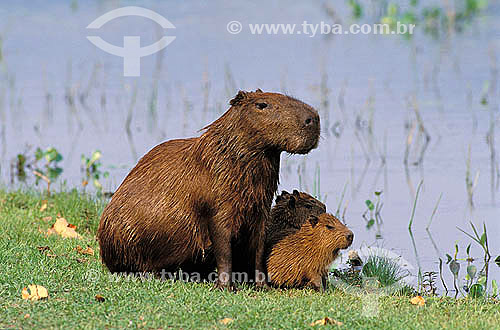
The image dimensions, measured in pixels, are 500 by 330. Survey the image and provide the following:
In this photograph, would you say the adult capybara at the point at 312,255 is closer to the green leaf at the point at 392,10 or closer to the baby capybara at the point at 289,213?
the baby capybara at the point at 289,213

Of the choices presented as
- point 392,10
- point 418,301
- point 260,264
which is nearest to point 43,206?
point 260,264

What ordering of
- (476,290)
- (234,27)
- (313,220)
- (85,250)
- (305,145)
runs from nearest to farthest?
1. (305,145)
2. (313,220)
3. (476,290)
4. (85,250)
5. (234,27)

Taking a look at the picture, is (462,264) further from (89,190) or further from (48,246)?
(89,190)

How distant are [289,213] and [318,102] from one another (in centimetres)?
601

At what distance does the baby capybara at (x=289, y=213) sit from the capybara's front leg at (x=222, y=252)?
1.89 ft

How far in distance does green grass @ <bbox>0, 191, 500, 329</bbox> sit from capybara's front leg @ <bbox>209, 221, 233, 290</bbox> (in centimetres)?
12

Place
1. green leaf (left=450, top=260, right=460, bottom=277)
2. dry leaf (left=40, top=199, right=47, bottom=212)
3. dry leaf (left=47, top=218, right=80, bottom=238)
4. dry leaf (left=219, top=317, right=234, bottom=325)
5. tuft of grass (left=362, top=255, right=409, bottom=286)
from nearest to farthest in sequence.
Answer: dry leaf (left=219, top=317, right=234, bottom=325) < green leaf (left=450, top=260, right=460, bottom=277) < tuft of grass (left=362, top=255, right=409, bottom=286) < dry leaf (left=47, top=218, right=80, bottom=238) < dry leaf (left=40, top=199, right=47, bottom=212)

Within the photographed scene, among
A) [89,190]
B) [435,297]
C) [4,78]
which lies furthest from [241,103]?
[4,78]

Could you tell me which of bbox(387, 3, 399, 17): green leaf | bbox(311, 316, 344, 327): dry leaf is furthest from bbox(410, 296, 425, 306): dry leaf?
bbox(387, 3, 399, 17): green leaf

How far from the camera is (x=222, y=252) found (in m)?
6.27

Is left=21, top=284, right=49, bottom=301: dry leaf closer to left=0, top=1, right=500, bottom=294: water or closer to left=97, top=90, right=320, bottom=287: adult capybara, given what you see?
left=97, top=90, right=320, bottom=287: adult capybara

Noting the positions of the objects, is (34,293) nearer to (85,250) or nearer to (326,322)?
(85,250)

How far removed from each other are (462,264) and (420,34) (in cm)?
1114

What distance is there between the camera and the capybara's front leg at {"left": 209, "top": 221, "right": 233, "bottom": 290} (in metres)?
6.25
